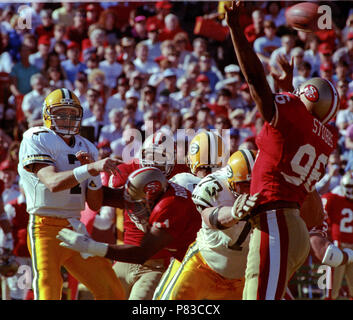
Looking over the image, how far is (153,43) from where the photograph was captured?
1209 cm

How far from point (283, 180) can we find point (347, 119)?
6.16 meters

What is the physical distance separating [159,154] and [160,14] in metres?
7.23

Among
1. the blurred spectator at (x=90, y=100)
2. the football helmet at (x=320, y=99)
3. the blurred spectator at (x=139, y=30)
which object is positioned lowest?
the blurred spectator at (x=90, y=100)

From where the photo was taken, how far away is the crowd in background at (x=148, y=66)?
10328 mm

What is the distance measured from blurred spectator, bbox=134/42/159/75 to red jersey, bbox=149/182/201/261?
643 centimetres

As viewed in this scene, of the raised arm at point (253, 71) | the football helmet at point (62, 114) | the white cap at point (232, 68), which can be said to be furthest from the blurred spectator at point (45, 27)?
the raised arm at point (253, 71)

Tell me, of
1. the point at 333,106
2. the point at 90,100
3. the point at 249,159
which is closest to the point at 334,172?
the point at 90,100

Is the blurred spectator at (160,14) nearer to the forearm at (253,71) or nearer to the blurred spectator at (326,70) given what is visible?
the blurred spectator at (326,70)

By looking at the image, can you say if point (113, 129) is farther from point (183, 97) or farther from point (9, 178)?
point (9, 178)

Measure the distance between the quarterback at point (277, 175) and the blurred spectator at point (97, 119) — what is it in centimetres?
616

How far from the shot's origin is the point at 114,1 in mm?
12633

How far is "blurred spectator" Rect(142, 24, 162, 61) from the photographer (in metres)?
12.0

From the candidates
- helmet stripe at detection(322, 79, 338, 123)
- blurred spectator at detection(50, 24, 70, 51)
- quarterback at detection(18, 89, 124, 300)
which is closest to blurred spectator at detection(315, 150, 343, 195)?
quarterback at detection(18, 89, 124, 300)

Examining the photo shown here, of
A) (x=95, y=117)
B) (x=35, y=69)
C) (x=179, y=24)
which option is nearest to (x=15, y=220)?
(x=95, y=117)
